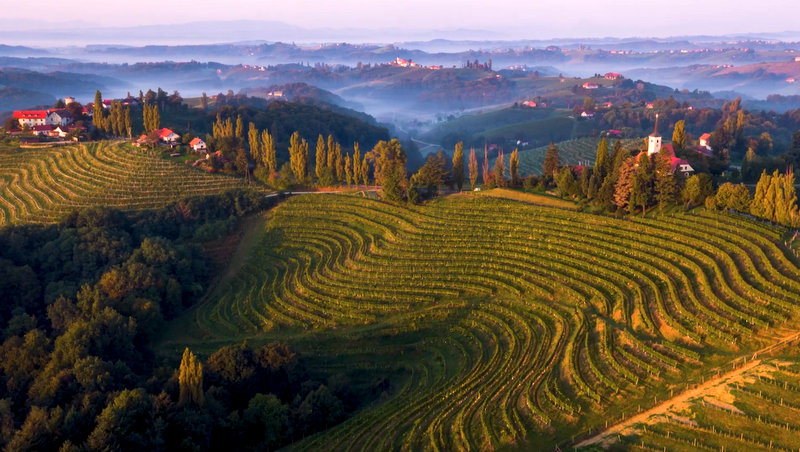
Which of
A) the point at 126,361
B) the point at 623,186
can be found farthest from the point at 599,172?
the point at 126,361

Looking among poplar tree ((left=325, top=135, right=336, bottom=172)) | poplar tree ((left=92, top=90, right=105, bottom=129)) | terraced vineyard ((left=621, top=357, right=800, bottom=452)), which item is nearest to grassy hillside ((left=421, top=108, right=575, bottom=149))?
poplar tree ((left=325, top=135, right=336, bottom=172))

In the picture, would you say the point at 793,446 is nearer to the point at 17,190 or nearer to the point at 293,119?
the point at 17,190

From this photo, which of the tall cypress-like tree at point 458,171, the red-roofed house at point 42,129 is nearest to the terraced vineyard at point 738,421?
the tall cypress-like tree at point 458,171

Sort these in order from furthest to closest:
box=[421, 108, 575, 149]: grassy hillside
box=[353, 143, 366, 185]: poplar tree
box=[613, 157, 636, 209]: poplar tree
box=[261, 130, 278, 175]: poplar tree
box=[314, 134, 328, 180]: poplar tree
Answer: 1. box=[421, 108, 575, 149]: grassy hillside
2. box=[261, 130, 278, 175]: poplar tree
3. box=[314, 134, 328, 180]: poplar tree
4. box=[353, 143, 366, 185]: poplar tree
5. box=[613, 157, 636, 209]: poplar tree

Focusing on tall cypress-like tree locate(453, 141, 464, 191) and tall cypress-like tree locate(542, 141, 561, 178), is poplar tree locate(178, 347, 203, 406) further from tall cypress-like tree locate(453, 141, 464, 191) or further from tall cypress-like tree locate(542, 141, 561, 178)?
tall cypress-like tree locate(542, 141, 561, 178)

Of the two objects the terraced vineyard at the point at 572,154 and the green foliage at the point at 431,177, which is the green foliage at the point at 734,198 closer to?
the green foliage at the point at 431,177

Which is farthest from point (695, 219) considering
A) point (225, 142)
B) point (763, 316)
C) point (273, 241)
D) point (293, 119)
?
point (293, 119)
